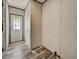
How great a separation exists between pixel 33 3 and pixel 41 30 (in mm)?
1553

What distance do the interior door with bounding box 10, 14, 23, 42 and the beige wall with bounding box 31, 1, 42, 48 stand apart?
214 centimetres

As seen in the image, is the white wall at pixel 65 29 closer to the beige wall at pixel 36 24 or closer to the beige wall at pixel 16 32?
the beige wall at pixel 36 24

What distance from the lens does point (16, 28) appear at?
17.5 ft

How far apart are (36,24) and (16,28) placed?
7.53 feet

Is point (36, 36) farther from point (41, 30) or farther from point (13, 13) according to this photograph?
point (13, 13)

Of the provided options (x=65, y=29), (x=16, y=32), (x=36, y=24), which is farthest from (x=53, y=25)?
(x=16, y=32)

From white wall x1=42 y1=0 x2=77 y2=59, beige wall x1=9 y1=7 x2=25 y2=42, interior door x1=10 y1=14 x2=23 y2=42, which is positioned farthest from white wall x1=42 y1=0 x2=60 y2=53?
interior door x1=10 y1=14 x2=23 y2=42

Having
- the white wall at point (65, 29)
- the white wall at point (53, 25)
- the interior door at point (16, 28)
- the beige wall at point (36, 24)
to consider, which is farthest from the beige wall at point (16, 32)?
the white wall at point (65, 29)

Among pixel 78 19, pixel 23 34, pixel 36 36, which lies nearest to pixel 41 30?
pixel 36 36

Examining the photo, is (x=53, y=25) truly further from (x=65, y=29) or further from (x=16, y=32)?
(x=16, y=32)

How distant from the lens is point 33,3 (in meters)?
3.54

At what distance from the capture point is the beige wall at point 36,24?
3546 mm

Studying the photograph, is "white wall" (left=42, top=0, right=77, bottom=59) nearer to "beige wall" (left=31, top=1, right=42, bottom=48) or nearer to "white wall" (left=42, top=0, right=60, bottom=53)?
"white wall" (left=42, top=0, right=60, bottom=53)

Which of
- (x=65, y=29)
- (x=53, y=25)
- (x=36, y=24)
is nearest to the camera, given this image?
(x=65, y=29)
